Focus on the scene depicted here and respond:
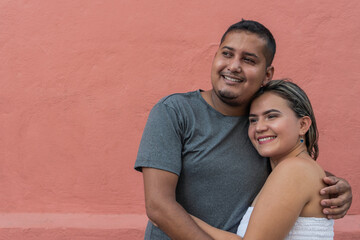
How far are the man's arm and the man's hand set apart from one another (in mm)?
534

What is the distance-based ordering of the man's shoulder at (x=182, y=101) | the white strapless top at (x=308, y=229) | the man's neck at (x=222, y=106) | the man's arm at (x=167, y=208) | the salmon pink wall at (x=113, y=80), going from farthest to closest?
the salmon pink wall at (x=113, y=80), the man's neck at (x=222, y=106), the man's shoulder at (x=182, y=101), the white strapless top at (x=308, y=229), the man's arm at (x=167, y=208)

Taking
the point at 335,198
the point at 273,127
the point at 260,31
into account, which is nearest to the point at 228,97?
the point at 273,127

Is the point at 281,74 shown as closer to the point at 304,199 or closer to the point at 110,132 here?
the point at 110,132

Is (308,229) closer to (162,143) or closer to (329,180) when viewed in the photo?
(329,180)

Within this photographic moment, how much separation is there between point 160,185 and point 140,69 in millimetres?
1838

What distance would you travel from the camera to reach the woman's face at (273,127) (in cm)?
180

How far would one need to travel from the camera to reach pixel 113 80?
327cm

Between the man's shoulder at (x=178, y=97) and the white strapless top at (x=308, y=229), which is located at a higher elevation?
the man's shoulder at (x=178, y=97)

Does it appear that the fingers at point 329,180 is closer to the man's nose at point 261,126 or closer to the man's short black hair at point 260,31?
the man's nose at point 261,126

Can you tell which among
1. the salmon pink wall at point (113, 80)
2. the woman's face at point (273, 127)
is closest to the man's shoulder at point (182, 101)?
the woman's face at point (273, 127)

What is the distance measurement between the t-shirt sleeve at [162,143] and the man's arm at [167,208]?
3cm

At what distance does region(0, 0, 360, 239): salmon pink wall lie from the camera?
326 cm

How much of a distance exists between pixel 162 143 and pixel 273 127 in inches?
21.2

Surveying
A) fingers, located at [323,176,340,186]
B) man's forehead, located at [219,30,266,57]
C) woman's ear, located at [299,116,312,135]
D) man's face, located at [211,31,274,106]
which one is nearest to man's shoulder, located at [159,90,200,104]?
man's face, located at [211,31,274,106]
